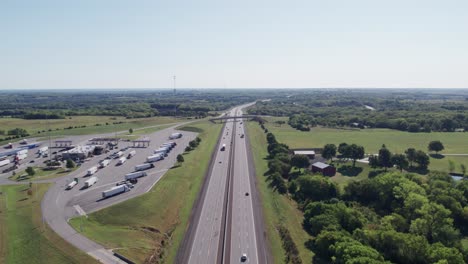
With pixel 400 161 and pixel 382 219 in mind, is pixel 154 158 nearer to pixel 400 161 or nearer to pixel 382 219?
pixel 382 219

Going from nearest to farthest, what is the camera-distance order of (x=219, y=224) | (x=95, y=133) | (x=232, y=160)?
(x=219, y=224)
(x=232, y=160)
(x=95, y=133)

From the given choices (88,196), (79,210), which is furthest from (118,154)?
(79,210)

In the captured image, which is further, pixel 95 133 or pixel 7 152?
pixel 95 133

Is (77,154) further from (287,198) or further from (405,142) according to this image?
(405,142)

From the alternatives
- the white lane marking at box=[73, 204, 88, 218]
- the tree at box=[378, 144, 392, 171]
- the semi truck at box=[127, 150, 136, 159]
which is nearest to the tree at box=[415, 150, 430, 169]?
the tree at box=[378, 144, 392, 171]

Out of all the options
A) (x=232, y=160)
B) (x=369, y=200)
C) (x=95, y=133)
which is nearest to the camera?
(x=369, y=200)

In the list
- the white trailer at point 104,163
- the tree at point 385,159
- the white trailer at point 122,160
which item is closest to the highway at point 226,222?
the white trailer at point 122,160

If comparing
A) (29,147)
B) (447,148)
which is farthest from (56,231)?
(447,148)

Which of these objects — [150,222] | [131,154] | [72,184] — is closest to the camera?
[150,222]
